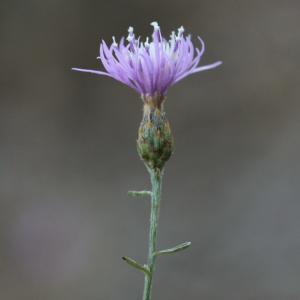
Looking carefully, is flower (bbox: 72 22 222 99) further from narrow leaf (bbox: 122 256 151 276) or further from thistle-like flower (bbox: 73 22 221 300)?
narrow leaf (bbox: 122 256 151 276)

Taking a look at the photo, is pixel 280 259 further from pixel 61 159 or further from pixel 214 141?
pixel 61 159

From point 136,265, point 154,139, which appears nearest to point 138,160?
point 154,139

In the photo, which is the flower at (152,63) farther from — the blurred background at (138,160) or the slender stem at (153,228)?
the blurred background at (138,160)

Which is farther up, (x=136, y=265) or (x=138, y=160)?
(x=138, y=160)

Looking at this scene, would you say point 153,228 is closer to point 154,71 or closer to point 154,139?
point 154,139

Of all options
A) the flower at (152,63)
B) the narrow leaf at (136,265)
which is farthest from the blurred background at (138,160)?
the narrow leaf at (136,265)

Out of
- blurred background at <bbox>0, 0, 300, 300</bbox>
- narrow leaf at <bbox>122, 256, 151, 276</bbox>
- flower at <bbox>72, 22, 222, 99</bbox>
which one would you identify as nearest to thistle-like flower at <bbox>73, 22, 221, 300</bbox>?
flower at <bbox>72, 22, 222, 99</bbox>

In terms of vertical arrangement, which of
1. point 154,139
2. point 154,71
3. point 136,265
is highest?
point 154,71

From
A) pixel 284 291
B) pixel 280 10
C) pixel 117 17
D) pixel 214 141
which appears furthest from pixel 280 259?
pixel 117 17

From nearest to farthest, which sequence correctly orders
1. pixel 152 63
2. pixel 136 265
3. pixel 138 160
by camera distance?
pixel 136 265 < pixel 152 63 < pixel 138 160
